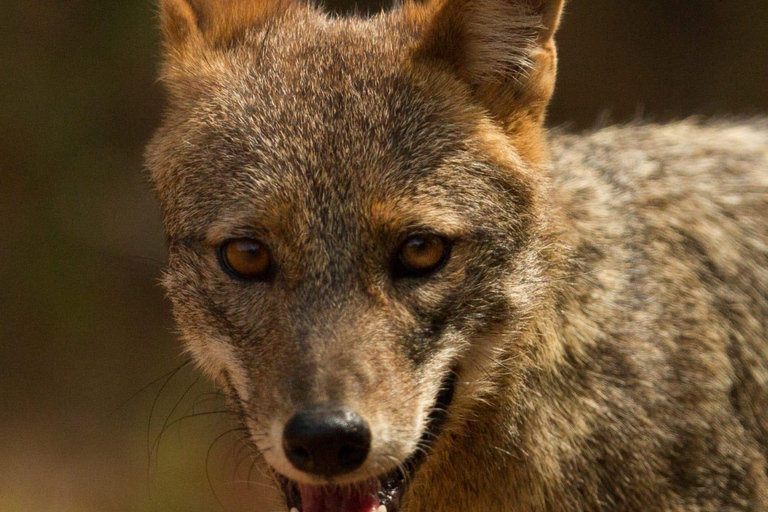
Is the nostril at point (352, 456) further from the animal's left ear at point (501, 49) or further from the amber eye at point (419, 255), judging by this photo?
the animal's left ear at point (501, 49)

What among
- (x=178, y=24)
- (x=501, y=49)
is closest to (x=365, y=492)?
(x=501, y=49)

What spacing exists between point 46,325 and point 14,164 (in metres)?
1.74

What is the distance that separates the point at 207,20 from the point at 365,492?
255 centimetres

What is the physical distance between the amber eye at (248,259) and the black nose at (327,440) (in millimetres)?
764

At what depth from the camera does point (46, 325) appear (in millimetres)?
9789

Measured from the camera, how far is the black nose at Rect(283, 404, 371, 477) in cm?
340

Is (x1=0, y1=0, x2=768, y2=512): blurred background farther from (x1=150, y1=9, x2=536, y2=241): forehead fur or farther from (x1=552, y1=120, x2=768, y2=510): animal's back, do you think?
(x1=150, y1=9, x2=536, y2=241): forehead fur

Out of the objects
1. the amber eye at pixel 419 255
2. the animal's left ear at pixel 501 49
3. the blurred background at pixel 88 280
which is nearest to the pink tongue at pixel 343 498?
the amber eye at pixel 419 255

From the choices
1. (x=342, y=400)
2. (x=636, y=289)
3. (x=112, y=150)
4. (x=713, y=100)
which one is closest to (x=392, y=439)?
(x=342, y=400)

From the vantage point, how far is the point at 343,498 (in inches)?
154

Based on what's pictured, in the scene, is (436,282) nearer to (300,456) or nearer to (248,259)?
(248,259)

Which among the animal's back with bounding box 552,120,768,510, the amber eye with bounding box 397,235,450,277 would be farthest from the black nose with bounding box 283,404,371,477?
the animal's back with bounding box 552,120,768,510

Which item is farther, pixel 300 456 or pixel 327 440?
pixel 300 456

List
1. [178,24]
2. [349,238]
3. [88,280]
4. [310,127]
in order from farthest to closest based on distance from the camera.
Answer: [88,280]
[178,24]
[310,127]
[349,238]
